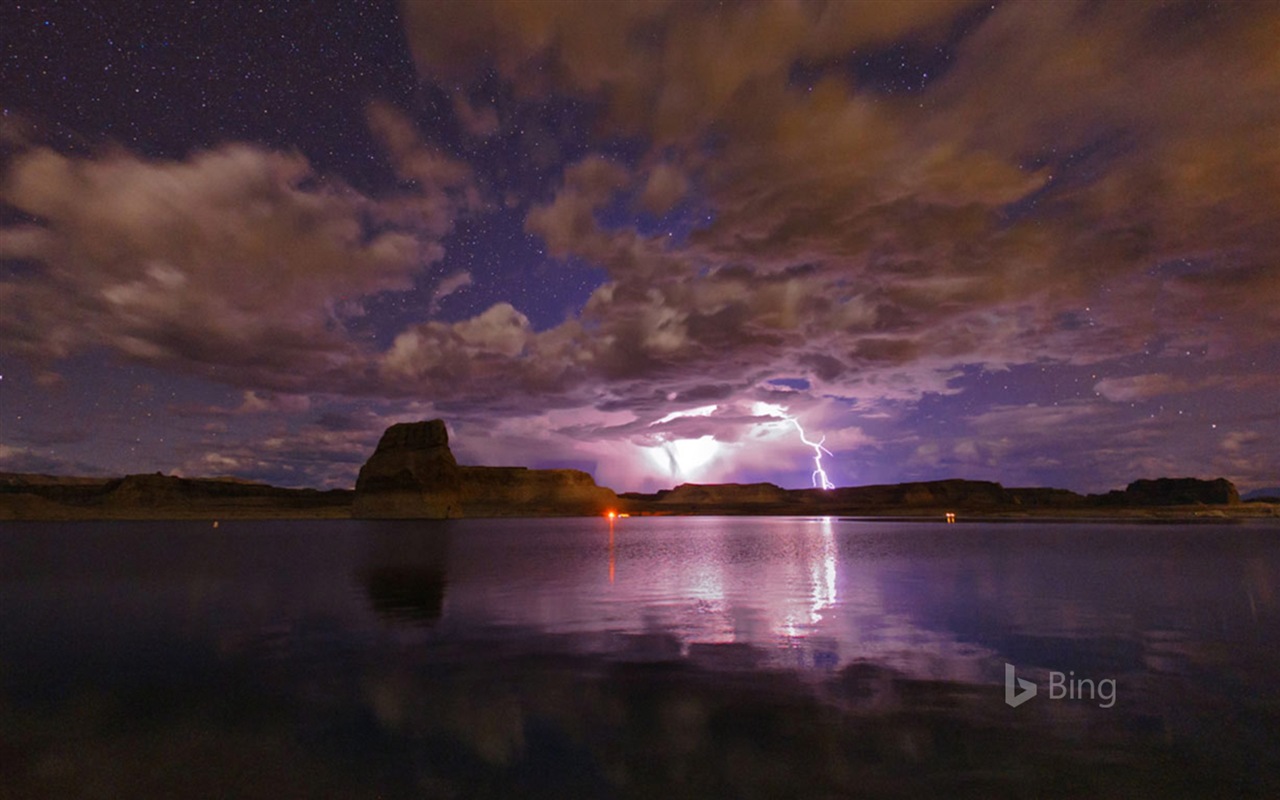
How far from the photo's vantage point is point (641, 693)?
44.4 feet

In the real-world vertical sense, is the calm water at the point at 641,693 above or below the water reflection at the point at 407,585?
above

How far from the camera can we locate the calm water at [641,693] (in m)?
9.48

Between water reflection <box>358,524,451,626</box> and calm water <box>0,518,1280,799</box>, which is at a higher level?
calm water <box>0,518,1280,799</box>

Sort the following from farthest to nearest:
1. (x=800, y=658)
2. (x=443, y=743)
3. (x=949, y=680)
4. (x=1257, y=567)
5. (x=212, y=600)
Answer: (x=1257, y=567)
(x=212, y=600)
(x=800, y=658)
(x=949, y=680)
(x=443, y=743)

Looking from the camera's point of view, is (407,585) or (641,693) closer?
(641,693)

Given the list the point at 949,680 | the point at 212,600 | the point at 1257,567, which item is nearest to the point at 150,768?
the point at 949,680

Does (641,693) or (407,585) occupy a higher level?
(641,693)

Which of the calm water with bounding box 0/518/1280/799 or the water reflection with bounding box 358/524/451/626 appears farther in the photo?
the water reflection with bounding box 358/524/451/626

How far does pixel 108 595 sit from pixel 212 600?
7135 millimetres

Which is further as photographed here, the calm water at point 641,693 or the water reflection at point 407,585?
the water reflection at point 407,585

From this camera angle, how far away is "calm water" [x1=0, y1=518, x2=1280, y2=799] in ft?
31.1

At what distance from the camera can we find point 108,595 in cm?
3112

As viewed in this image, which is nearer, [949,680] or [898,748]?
[898,748]

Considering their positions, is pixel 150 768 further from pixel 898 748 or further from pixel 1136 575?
pixel 1136 575
